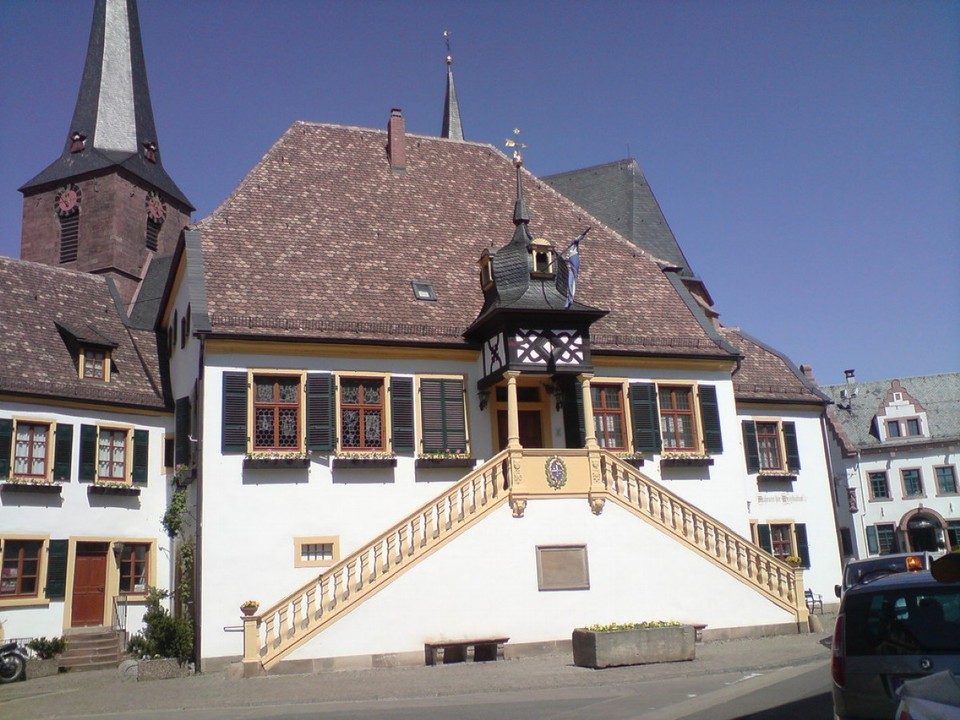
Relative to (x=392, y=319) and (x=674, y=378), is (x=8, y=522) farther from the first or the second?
(x=674, y=378)

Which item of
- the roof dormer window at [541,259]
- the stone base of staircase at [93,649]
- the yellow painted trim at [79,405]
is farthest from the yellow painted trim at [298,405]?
the stone base of staircase at [93,649]

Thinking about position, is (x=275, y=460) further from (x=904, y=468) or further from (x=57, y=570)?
(x=904, y=468)

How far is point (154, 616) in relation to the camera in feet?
64.0

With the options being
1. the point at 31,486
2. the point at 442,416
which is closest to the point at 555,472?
the point at 442,416

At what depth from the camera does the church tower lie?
40.1 metres

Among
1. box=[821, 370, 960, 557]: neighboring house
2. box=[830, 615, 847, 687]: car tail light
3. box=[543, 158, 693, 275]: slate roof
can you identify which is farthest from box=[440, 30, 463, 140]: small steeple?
box=[830, 615, 847, 687]: car tail light

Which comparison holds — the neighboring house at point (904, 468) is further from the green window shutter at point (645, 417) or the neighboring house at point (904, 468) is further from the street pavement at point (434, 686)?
the street pavement at point (434, 686)

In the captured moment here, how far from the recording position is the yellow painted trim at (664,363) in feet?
73.6

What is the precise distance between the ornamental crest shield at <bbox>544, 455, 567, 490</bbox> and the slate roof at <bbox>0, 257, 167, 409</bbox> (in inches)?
443

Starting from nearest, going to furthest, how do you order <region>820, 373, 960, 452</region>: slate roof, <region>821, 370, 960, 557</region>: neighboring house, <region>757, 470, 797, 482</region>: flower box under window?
<region>757, 470, 797, 482</region>: flower box under window
<region>821, 370, 960, 557</region>: neighboring house
<region>820, 373, 960, 452</region>: slate roof

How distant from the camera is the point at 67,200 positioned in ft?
136

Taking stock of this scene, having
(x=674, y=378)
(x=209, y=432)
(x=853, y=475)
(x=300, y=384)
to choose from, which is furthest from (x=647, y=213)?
(x=853, y=475)

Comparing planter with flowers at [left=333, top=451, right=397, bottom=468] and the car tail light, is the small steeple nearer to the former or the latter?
planter with flowers at [left=333, top=451, right=397, bottom=468]

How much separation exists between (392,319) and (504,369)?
2917 millimetres
